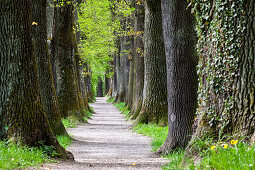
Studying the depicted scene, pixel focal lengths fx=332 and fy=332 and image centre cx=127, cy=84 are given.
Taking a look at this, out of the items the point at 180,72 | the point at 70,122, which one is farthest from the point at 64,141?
the point at 70,122

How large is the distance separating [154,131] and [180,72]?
182 inches

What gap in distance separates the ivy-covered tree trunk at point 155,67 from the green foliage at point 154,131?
48cm

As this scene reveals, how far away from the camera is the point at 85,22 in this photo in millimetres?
25531

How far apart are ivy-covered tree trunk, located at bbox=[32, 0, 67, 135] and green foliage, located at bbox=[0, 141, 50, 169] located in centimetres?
411

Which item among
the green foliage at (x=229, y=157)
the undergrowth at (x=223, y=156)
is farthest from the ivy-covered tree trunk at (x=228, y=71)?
the green foliage at (x=229, y=157)

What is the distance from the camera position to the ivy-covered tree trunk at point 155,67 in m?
12.9

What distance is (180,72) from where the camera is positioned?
25.6 feet

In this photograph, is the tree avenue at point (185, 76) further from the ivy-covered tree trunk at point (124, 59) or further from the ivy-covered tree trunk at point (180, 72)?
the ivy-covered tree trunk at point (124, 59)

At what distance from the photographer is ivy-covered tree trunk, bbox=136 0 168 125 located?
42.4 feet

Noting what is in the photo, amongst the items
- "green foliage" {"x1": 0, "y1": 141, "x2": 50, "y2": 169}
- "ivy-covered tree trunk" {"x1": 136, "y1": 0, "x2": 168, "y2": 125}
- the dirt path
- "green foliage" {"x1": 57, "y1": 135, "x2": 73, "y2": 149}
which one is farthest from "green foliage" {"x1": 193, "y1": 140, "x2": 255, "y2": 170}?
"ivy-covered tree trunk" {"x1": 136, "y1": 0, "x2": 168, "y2": 125}

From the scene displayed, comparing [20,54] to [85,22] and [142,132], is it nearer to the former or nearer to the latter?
[142,132]

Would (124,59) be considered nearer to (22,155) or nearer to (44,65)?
(44,65)

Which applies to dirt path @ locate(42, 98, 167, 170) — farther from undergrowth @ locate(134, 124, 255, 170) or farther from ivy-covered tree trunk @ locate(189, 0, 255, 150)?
ivy-covered tree trunk @ locate(189, 0, 255, 150)

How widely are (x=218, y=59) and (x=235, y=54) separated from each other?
31 centimetres
